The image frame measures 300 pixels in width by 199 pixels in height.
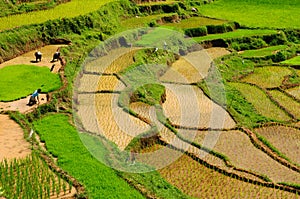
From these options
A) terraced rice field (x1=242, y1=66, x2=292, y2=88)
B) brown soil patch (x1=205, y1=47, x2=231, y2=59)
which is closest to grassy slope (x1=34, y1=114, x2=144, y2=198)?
terraced rice field (x1=242, y1=66, x2=292, y2=88)

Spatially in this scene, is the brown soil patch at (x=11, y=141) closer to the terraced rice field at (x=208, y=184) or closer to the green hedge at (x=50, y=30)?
the terraced rice field at (x=208, y=184)

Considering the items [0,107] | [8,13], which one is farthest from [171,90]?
[8,13]

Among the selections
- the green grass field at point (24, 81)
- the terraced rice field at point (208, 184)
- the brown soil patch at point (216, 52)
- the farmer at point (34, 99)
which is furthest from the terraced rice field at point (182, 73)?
the terraced rice field at point (208, 184)

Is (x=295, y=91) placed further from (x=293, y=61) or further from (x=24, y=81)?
(x=24, y=81)

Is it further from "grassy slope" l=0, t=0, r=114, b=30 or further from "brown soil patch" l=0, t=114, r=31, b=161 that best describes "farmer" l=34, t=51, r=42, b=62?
"brown soil patch" l=0, t=114, r=31, b=161

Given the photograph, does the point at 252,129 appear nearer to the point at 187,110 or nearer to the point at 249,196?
the point at 187,110
